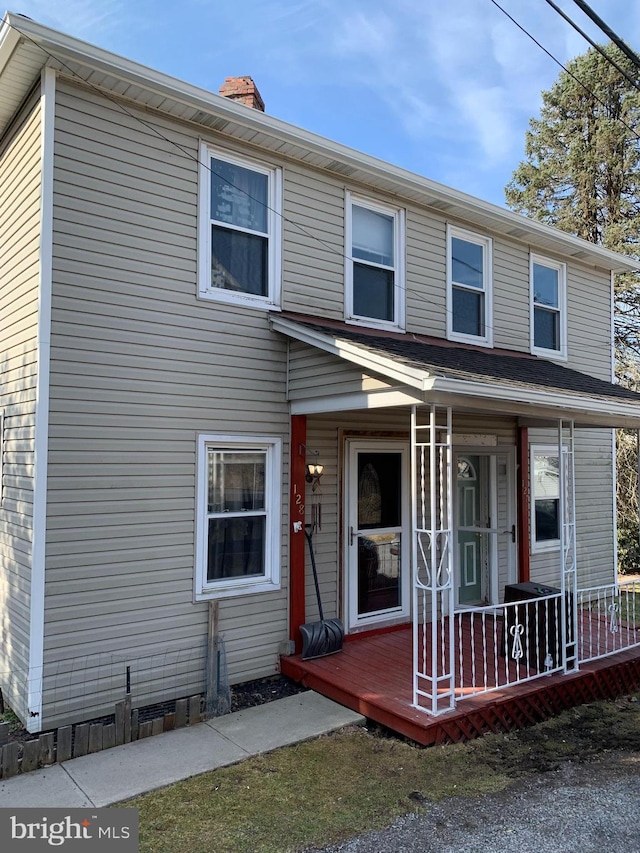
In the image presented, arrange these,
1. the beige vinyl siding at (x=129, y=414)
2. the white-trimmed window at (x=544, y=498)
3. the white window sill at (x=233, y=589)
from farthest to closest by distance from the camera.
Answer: the white-trimmed window at (x=544, y=498)
the white window sill at (x=233, y=589)
the beige vinyl siding at (x=129, y=414)

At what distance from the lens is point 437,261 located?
7691 mm

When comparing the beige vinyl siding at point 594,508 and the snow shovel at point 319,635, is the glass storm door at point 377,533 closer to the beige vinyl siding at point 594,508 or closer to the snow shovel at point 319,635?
the snow shovel at point 319,635

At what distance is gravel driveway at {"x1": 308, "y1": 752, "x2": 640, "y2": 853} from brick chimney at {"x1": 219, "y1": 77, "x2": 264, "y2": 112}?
276 inches

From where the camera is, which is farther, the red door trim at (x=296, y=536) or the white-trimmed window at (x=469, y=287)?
the white-trimmed window at (x=469, y=287)

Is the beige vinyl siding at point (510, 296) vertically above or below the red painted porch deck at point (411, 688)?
above

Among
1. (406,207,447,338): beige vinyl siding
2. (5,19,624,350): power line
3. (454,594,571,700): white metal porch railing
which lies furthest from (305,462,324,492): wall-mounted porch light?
(5,19,624,350): power line

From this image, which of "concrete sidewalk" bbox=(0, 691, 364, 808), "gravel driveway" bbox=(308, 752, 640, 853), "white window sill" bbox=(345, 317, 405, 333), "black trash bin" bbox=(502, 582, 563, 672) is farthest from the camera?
"white window sill" bbox=(345, 317, 405, 333)

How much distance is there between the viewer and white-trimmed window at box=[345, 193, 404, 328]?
6.83 meters

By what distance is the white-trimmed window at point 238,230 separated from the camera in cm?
568

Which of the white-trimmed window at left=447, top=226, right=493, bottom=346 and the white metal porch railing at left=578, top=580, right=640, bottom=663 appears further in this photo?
the white-trimmed window at left=447, top=226, right=493, bottom=346

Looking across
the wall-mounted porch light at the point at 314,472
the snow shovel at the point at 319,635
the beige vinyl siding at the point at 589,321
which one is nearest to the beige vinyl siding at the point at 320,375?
the wall-mounted porch light at the point at 314,472

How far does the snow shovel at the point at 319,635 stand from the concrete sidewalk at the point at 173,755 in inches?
21.6

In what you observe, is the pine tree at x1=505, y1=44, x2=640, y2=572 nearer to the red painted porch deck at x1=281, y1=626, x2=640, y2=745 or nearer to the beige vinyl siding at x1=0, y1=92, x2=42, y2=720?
the red painted porch deck at x1=281, y1=626, x2=640, y2=745

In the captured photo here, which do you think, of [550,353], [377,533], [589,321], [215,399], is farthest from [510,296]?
[215,399]
